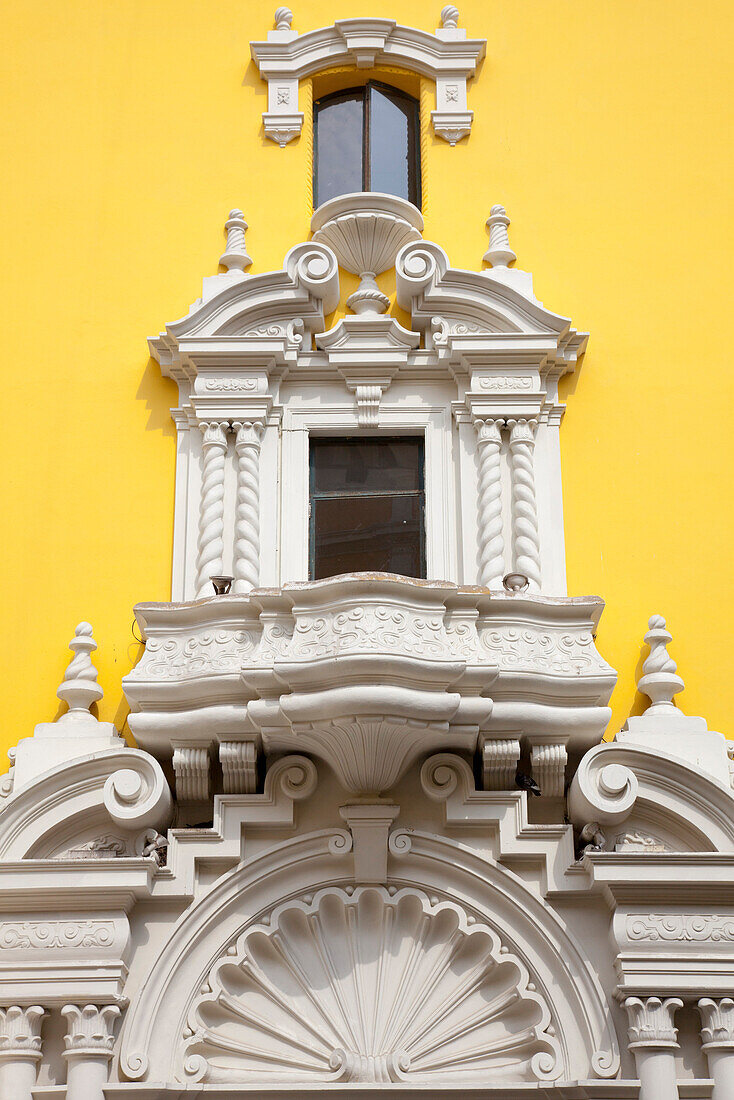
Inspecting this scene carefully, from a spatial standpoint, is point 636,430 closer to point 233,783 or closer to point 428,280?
point 428,280

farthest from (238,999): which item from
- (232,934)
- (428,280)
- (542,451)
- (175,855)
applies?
(428,280)

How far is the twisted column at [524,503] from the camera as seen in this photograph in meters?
7.99

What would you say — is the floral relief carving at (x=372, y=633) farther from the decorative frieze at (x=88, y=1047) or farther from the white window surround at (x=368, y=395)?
the decorative frieze at (x=88, y=1047)

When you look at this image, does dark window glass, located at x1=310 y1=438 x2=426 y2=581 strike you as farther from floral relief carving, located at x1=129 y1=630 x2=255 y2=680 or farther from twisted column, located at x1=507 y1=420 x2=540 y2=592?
floral relief carving, located at x1=129 y1=630 x2=255 y2=680

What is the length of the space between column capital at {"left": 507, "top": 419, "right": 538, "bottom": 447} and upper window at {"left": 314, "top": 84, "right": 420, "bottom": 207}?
1.92 meters

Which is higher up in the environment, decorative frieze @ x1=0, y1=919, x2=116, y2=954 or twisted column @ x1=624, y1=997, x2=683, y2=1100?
decorative frieze @ x1=0, y1=919, x2=116, y2=954

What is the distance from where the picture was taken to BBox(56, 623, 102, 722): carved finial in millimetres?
7699

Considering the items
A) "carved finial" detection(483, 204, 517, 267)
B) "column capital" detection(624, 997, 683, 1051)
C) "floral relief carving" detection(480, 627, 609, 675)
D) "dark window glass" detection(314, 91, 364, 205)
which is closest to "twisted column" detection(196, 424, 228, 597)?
"floral relief carving" detection(480, 627, 609, 675)

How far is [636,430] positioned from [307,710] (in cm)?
285

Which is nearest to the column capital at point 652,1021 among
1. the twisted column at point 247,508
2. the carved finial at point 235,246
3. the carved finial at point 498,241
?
the twisted column at point 247,508

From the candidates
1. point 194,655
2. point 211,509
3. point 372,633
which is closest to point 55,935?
point 194,655

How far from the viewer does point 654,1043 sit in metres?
6.65

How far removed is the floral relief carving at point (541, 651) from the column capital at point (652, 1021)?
5.08ft

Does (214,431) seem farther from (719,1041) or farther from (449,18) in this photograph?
(719,1041)
